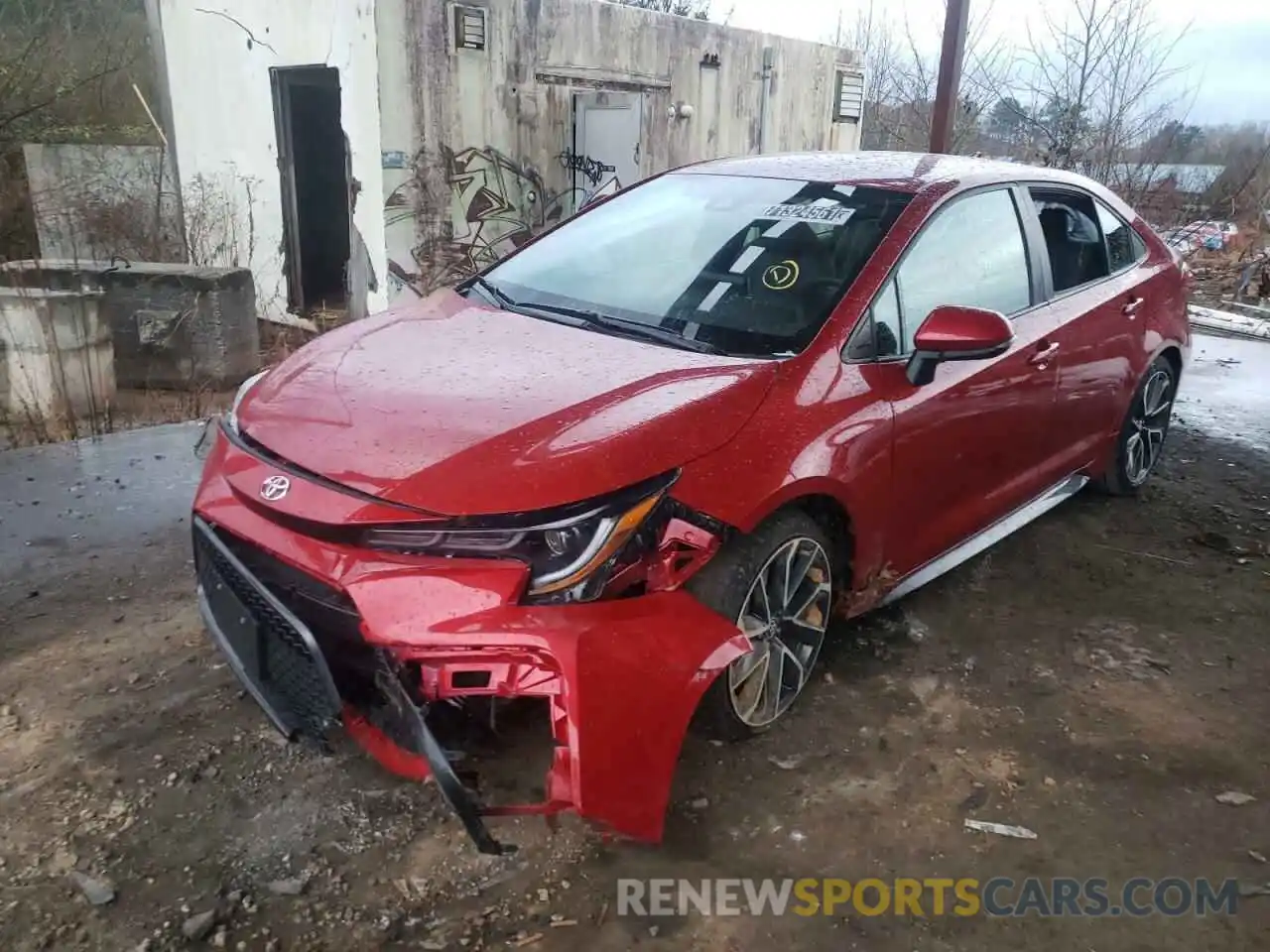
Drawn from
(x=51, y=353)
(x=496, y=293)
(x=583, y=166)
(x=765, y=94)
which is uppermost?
(x=765, y=94)

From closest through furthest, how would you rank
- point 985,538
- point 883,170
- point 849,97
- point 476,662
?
1. point 476,662
2. point 883,170
3. point 985,538
4. point 849,97

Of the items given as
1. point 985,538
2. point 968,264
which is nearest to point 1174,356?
point 985,538

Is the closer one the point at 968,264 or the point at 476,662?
the point at 476,662

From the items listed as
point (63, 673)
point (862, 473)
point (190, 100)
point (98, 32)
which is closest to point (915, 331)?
point (862, 473)

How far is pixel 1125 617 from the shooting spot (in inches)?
151

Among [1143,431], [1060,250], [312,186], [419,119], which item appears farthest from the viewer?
[312,186]

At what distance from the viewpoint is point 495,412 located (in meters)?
2.49

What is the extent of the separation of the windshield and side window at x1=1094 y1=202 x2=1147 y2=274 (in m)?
1.57

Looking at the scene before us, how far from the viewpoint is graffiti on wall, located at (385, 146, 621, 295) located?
879cm

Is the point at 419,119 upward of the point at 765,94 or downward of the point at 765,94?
downward

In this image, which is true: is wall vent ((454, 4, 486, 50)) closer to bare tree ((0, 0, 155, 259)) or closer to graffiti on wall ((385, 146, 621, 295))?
graffiti on wall ((385, 146, 621, 295))

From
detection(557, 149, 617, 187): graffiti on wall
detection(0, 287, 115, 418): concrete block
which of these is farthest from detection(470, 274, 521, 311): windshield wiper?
detection(557, 149, 617, 187): graffiti on wall

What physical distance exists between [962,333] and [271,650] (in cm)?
208

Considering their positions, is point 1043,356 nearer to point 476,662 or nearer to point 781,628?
point 781,628
